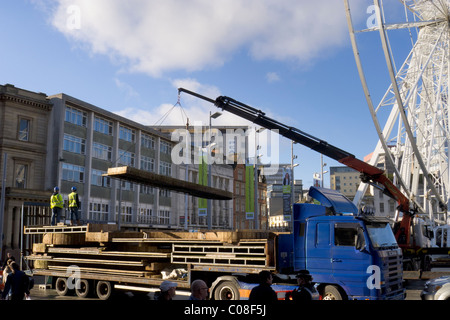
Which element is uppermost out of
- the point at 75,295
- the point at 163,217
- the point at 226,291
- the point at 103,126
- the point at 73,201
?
the point at 103,126

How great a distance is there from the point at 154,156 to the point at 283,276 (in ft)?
179

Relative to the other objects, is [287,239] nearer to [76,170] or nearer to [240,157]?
[76,170]

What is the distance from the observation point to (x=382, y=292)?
40.0 feet

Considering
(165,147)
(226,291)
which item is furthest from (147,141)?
(226,291)

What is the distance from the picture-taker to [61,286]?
1827 cm

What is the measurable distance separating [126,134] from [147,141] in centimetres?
520

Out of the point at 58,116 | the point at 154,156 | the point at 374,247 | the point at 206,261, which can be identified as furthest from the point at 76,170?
the point at 374,247

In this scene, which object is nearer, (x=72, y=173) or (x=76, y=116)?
(x=72, y=173)

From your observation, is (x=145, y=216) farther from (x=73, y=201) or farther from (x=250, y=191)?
(x=73, y=201)

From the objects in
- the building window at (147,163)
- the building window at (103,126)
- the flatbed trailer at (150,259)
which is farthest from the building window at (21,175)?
the flatbed trailer at (150,259)

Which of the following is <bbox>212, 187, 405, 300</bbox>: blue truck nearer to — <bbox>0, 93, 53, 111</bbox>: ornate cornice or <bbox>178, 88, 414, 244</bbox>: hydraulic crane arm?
<bbox>178, 88, 414, 244</bbox>: hydraulic crane arm

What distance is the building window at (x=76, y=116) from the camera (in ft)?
163

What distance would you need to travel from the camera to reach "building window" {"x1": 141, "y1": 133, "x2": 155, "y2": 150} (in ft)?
211

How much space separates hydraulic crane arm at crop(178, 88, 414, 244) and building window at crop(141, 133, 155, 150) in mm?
40560
